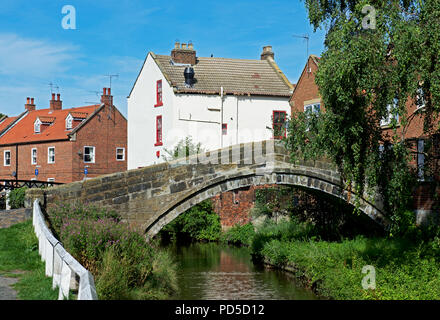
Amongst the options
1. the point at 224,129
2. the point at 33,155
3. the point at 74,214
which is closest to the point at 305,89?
the point at 224,129

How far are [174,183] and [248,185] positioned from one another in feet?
7.83

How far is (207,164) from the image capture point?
54.3 feet

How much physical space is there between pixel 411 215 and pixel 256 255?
6.62 m

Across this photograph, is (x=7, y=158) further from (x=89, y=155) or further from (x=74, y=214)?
(x=74, y=214)

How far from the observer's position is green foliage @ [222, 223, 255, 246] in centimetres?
2749

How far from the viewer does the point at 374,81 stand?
12094mm

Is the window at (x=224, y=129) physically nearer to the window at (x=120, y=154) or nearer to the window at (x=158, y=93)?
the window at (x=158, y=93)

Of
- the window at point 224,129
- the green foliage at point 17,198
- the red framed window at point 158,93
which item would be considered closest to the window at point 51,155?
the red framed window at point 158,93

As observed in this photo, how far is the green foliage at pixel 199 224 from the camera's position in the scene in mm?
30203

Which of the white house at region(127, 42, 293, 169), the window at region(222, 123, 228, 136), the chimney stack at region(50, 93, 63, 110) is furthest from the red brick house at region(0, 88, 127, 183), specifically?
the window at region(222, 123, 228, 136)

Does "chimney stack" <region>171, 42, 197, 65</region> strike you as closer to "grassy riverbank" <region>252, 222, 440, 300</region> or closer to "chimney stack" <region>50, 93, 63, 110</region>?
"grassy riverbank" <region>252, 222, 440, 300</region>

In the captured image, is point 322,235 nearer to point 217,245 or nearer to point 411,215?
point 411,215

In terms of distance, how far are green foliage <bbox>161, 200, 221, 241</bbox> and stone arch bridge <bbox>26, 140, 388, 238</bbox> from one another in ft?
42.5

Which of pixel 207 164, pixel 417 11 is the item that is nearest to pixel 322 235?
pixel 207 164
